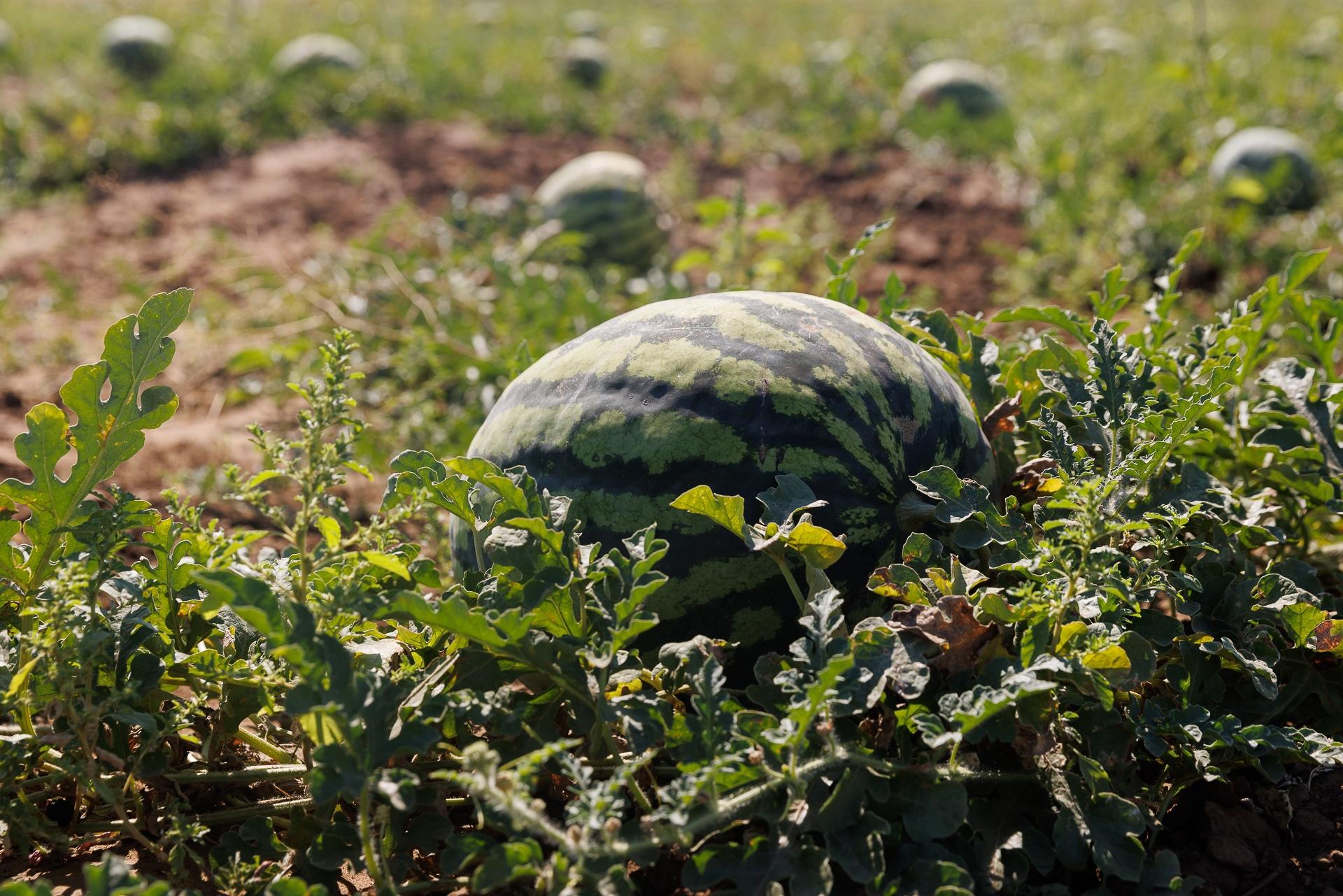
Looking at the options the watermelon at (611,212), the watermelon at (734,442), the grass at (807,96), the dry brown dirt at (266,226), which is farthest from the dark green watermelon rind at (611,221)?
the watermelon at (734,442)

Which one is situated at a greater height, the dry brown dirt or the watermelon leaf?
the watermelon leaf

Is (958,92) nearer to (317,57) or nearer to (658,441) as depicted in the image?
(317,57)

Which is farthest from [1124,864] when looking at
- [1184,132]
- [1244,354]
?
[1184,132]

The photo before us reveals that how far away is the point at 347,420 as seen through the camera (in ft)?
5.66

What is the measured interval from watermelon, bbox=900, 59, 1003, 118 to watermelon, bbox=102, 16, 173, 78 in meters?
5.99

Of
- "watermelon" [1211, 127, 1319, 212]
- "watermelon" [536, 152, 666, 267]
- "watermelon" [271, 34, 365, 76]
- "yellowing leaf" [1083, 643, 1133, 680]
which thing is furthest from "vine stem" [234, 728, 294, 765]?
"watermelon" [271, 34, 365, 76]

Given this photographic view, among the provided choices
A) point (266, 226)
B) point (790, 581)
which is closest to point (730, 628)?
point (790, 581)

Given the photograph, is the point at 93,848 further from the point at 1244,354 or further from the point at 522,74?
the point at 522,74

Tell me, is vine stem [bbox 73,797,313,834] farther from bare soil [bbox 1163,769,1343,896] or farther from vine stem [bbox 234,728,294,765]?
bare soil [bbox 1163,769,1343,896]

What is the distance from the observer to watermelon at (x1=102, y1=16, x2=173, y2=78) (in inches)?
355

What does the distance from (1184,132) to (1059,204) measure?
60.2 inches

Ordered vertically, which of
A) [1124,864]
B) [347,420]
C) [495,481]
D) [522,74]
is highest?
[347,420]

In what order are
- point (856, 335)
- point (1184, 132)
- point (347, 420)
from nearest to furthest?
point (347, 420) < point (856, 335) < point (1184, 132)

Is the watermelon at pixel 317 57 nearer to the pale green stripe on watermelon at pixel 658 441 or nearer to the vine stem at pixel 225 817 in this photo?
the pale green stripe on watermelon at pixel 658 441
